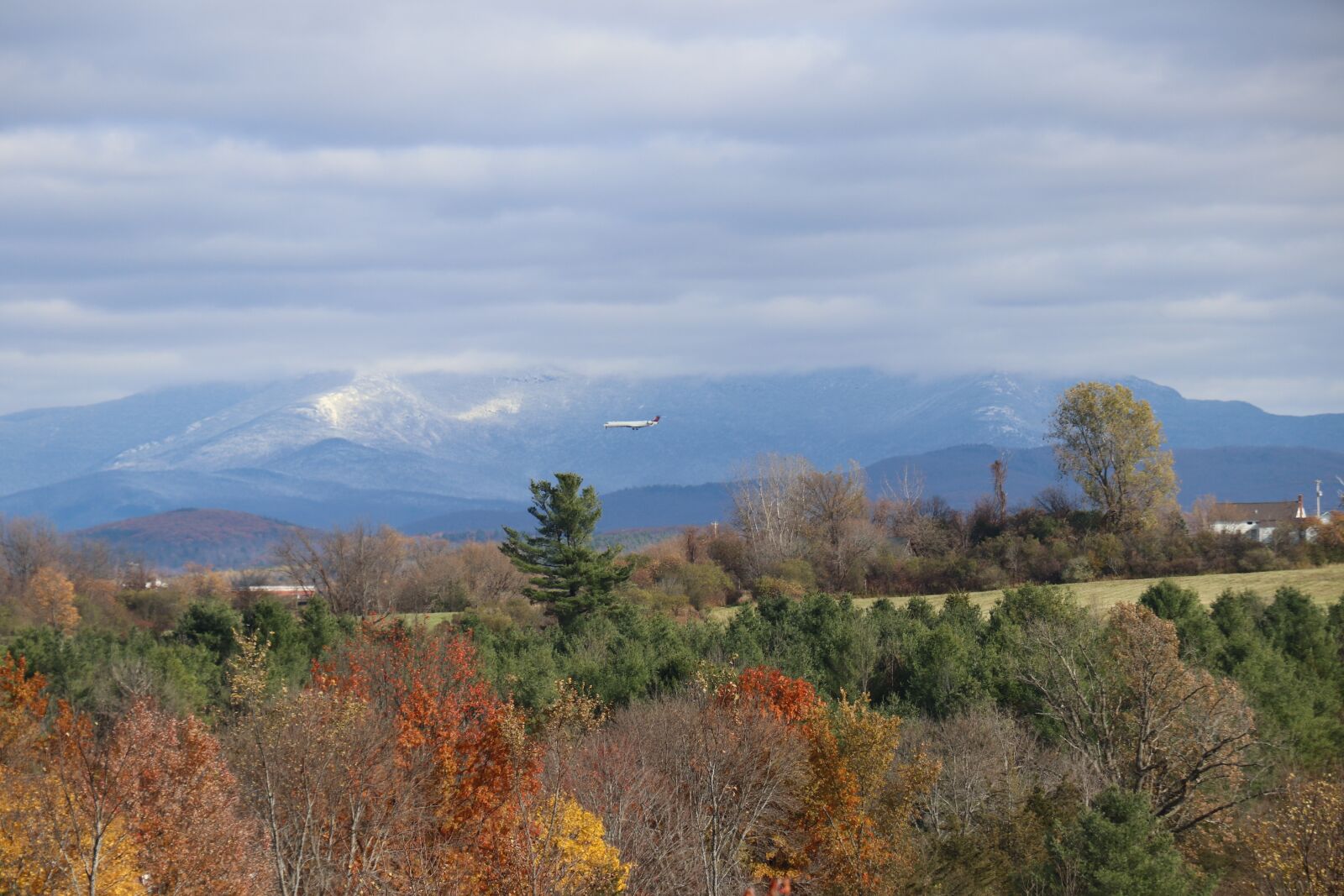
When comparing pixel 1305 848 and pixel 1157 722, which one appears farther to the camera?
pixel 1157 722

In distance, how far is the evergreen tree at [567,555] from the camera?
116562 millimetres

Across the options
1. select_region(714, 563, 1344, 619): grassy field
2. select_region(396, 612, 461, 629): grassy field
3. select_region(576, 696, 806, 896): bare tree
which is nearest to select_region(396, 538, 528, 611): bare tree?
select_region(396, 612, 461, 629): grassy field

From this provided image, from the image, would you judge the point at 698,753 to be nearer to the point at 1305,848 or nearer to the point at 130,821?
the point at 130,821

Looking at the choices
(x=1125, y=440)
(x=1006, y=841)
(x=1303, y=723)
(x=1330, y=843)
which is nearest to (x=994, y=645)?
(x=1303, y=723)

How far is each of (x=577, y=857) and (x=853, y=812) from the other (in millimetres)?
13808

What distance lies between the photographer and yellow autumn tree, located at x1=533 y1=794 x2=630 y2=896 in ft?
148

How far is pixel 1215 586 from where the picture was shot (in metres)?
118

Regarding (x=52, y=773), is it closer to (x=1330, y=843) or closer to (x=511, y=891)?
(x=511, y=891)

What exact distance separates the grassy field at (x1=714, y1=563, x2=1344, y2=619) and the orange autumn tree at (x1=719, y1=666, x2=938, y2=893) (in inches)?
2007

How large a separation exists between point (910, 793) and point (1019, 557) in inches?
3519

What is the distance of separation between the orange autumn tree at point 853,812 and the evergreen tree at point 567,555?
54.9 m

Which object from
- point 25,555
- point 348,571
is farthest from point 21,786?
point 25,555

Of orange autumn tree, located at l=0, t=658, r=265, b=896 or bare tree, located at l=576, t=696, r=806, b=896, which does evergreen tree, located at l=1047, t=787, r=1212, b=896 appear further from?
orange autumn tree, located at l=0, t=658, r=265, b=896

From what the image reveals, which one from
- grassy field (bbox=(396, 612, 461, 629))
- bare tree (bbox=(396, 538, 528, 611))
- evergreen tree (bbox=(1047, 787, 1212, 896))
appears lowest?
evergreen tree (bbox=(1047, 787, 1212, 896))
